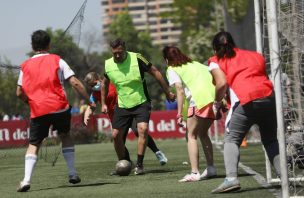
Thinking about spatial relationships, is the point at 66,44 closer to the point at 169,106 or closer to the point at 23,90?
the point at 23,90

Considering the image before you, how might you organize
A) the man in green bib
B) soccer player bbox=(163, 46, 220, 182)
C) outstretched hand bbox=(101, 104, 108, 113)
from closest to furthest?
soccer player bbox=(163, 46, 220, 182)
the man in green bib
outstretched hand bbox=(101, 104, 108, 113)

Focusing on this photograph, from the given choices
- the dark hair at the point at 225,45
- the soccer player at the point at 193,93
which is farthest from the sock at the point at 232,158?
the soccer player at the point at 193,93

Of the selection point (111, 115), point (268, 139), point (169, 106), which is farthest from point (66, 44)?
point (169, 106)

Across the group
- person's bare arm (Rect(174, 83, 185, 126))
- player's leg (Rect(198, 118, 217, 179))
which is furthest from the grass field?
person's bare arm (Rect(174, 83, 185, 126))

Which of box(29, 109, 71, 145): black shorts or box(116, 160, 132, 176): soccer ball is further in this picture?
box(116, 160, 132, 176): soccer ball

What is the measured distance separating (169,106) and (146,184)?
26.3 metres

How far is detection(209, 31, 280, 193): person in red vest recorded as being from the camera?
393 inches

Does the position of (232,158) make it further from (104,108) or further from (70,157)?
(104,108)

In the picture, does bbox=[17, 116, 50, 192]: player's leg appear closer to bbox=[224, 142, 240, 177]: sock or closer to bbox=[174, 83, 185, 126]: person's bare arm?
bbox=[174, 83, 185, 126]: person's bare arm

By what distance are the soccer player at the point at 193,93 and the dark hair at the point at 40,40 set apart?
1.66m

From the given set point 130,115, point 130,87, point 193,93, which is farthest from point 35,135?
point 130,115

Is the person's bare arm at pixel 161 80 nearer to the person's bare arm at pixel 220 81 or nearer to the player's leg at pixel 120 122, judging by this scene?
the player's leg at pixel 120 122

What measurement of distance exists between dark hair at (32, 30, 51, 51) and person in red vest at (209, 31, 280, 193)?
Answer: 7.77 feet

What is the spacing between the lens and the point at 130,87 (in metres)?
13.6
